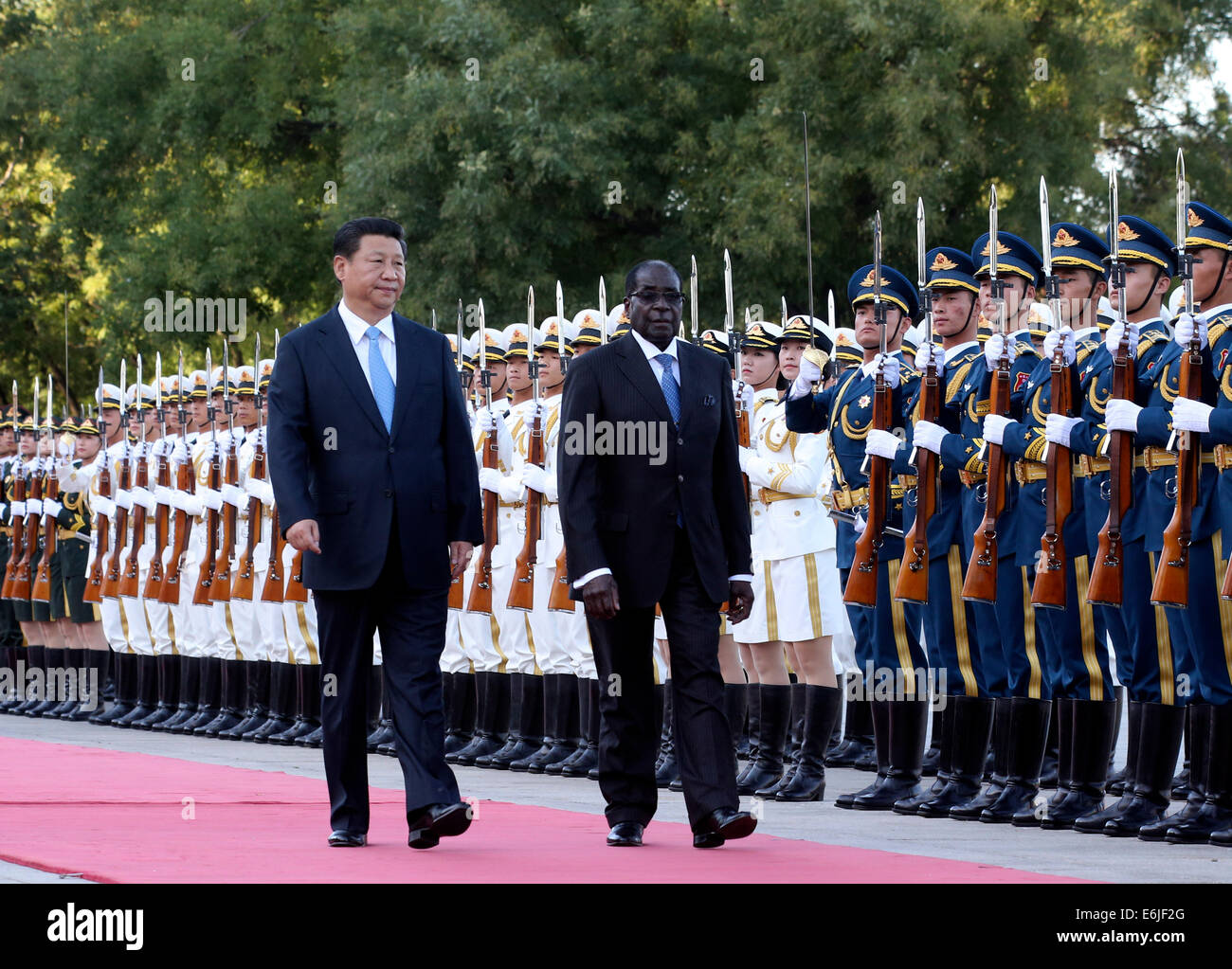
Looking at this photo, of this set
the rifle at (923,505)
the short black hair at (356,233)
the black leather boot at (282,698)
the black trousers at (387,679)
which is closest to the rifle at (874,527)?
the rifle at (923,505)

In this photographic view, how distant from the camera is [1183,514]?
775 cm

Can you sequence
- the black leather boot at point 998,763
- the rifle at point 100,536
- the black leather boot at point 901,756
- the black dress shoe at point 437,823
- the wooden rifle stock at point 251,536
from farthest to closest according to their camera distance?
1. the rifle at point 100,536
2. the wooden rifle stock at point 251,536
3. the black leather boot at point 901,756
4. the black leather boot at point 998,763
5. the black dress shoe at point 437,823

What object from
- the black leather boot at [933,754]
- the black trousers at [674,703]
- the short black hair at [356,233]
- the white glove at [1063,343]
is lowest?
the black leather boot at [933,754]

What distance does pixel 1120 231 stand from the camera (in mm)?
8297

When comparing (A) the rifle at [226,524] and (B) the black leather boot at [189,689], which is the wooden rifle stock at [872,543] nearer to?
(A) the rifle at [226,524]

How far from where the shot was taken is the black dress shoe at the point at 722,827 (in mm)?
7219

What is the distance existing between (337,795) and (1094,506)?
2.93 m

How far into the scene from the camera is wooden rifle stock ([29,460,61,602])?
17.2 metres

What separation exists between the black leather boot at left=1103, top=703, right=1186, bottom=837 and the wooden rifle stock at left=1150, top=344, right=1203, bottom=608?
521mm

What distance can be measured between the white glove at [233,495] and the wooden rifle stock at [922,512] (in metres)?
6.49

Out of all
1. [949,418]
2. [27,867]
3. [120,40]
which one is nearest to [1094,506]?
[949,418]

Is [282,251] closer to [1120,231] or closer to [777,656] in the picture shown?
[777,656]

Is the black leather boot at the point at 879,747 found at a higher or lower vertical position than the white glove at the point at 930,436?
lower

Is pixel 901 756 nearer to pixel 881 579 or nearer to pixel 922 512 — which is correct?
pixel 881 579
